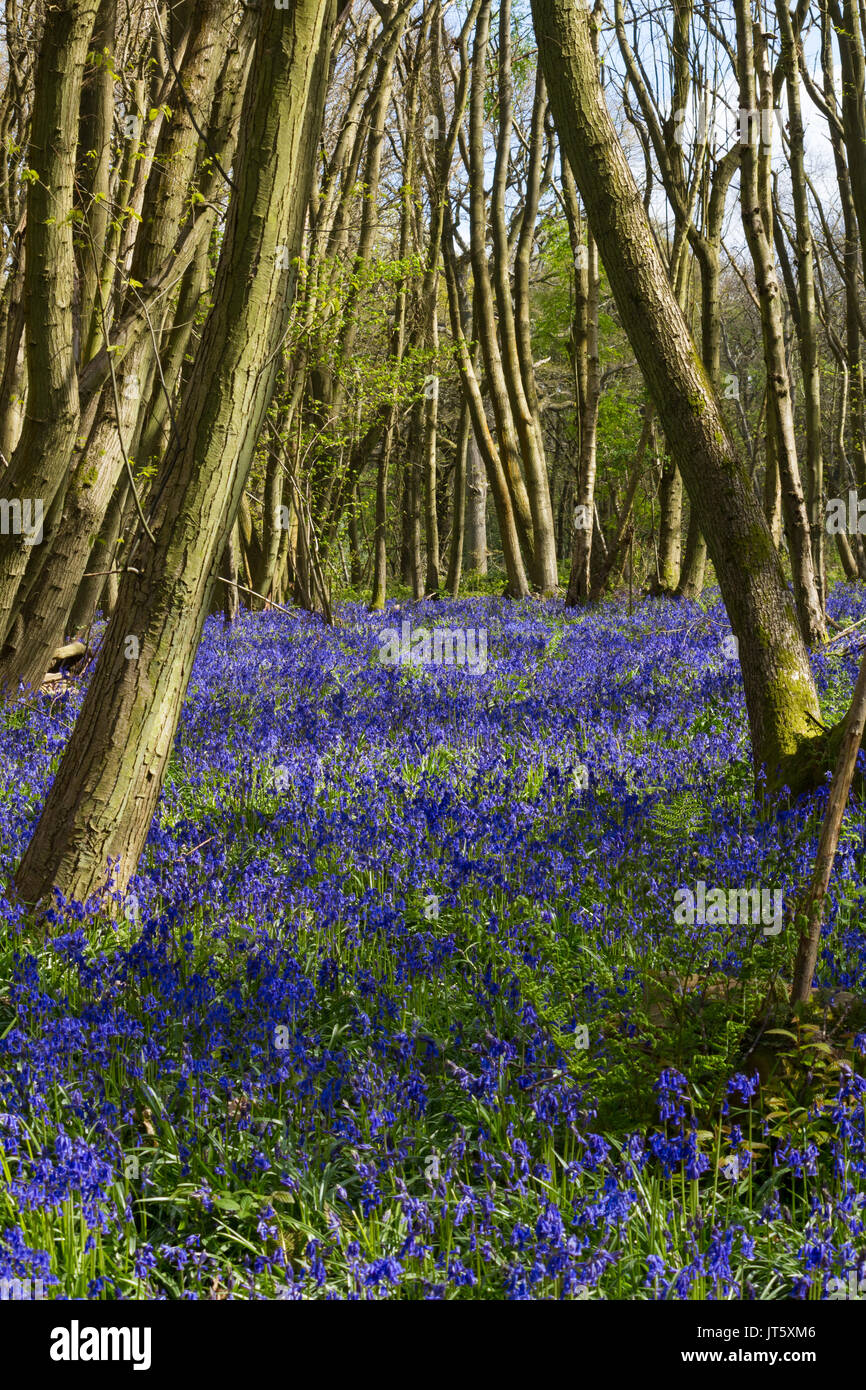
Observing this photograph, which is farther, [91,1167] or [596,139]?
[596,139]

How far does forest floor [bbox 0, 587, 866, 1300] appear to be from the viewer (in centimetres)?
217

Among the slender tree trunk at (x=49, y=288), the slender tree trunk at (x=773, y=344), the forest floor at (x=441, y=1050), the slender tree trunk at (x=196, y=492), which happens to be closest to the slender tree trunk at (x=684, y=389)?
the forest floor at (x=441, y=1050)

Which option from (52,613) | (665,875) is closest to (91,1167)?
(665,875)

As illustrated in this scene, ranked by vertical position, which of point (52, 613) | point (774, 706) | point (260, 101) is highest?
point (260, 101)

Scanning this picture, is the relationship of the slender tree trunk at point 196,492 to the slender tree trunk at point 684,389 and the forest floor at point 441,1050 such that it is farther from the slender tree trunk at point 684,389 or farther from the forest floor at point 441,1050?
the slender tree trunk at point 684,389

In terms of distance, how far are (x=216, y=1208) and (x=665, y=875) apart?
2.19 metres

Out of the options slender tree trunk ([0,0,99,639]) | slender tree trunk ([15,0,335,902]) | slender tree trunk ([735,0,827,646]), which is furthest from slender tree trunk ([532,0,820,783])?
slender tree trunk ([0,0,99,639])

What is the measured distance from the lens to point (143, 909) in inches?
157

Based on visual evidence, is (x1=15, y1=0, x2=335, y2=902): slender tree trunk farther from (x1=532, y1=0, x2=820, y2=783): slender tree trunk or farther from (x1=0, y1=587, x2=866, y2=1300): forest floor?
(x1=532, y1=0, x2=820, y2=783): slender tree trunk

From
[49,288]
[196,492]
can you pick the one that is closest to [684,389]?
[196,492]

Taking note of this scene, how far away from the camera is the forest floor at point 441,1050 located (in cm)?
217
